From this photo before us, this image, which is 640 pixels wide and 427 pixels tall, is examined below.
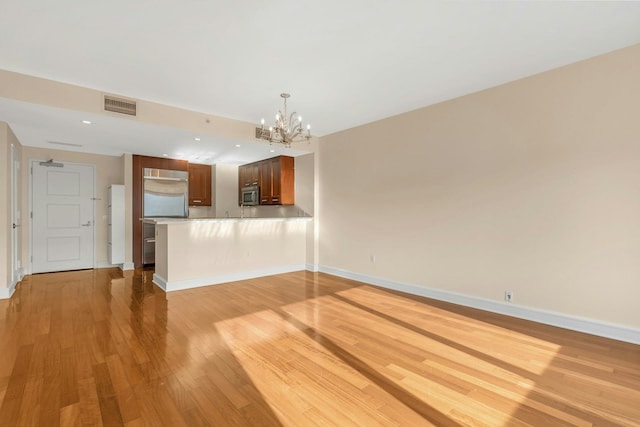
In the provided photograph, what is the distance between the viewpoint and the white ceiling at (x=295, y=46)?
7.48 ft

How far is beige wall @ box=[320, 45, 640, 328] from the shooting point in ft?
9.32

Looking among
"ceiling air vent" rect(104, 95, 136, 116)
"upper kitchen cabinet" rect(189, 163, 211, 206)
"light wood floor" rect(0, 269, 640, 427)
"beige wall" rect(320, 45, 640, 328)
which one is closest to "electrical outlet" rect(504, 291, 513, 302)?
"beige wall" rect(320, 45, 640, 328)

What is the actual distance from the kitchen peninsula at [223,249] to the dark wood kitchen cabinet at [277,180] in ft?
2.22

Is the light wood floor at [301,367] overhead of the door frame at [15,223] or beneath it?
beneath

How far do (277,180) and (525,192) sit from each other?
460 cm

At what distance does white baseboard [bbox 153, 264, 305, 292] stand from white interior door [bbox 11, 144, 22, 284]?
82.4 inches

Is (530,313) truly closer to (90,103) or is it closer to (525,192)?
(525,192)

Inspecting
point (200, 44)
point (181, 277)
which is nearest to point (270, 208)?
point (181, 277)

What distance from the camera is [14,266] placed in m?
4.70

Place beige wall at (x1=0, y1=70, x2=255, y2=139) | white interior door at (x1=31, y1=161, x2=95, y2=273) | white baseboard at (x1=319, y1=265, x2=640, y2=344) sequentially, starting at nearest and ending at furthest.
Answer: white baseboard at (x1=319, y1=265, x2=640, y2=344) → beige wall at (x1=0, y1=70, x2=255, y2=139) → white interior door at (x1=31, y1=161, x2=95, y2=273)

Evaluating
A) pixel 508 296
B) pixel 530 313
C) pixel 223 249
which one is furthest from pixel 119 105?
pixel 530 313

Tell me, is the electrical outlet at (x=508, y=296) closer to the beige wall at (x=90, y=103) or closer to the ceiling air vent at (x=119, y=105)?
the beige wall at (x=90, y=103)

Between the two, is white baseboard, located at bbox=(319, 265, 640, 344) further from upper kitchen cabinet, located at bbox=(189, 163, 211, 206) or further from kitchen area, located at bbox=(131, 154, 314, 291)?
upper kitchen cabinet, located at bbox=(189, 163, 211, 206)

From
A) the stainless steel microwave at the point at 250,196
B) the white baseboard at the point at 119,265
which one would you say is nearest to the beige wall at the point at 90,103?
the stainless steel microwave at the point at 250,196
